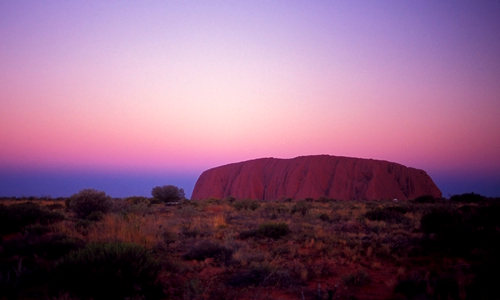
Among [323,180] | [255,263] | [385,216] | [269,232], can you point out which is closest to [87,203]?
[269,232]

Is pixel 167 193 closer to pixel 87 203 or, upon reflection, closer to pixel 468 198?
pixel 87 203

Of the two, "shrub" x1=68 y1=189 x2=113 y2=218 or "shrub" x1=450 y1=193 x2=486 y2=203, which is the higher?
"shrub" x1=68 y1=189 x2=113 y2=218

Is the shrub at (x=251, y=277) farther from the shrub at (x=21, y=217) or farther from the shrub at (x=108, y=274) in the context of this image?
the shrub at (x=21, y=217)

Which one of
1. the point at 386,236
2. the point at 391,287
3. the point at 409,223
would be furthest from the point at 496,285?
the point at 409,223

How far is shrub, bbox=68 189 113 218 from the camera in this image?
A: 43.8 feet

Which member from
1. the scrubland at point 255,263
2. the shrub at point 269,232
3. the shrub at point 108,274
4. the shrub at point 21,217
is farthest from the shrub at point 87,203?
the shrub at point 108,274

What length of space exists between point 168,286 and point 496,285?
505 cm

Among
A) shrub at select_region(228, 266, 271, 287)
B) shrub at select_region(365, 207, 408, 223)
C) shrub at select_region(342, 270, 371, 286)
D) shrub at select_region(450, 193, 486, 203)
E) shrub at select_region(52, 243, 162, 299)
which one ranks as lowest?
shrub at select_region(450, 193, 486, 203)

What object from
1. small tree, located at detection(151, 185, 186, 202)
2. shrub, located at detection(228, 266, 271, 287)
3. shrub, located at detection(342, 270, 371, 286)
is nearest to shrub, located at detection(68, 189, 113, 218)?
shrub, located at detection(228, 266, 271, 287)

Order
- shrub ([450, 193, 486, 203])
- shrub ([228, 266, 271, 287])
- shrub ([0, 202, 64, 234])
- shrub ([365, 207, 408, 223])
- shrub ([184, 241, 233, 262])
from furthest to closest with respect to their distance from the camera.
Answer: shrub ([450, 193, 486, 203])
shrub ([365, 207, 408, 223])
shrub ([0, 202, 64, 234])
shrub ([184, 241, 233, 262])
shrub ([228, 266, 271, 287])

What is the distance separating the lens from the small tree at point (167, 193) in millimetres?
29888

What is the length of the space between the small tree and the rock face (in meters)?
27.1

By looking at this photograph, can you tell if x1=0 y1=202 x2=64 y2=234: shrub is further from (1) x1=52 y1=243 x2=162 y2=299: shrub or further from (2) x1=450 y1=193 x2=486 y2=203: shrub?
(2) x1=450 y1=193 x2=486 y2=203: shrub

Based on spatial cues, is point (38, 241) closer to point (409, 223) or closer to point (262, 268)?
point (262, 268)
